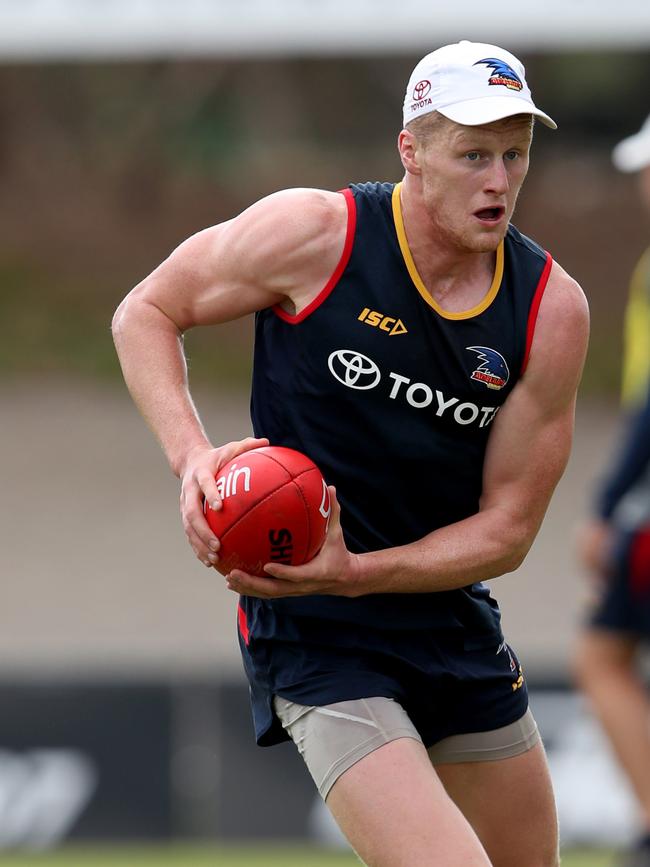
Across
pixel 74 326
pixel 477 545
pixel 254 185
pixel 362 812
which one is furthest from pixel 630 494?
pixel 254 185

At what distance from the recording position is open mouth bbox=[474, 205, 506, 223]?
14.5ft

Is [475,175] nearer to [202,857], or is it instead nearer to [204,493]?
[204,493]

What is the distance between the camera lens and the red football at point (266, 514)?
4.21 metres

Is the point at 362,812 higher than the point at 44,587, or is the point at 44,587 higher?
the point at 362,812

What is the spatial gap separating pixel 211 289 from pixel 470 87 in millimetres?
891

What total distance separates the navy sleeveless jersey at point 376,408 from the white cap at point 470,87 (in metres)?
0.35

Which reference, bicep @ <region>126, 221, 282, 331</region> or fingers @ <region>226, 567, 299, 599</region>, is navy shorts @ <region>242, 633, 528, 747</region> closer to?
fingers @ <region>226, 567, 299, 599</region>

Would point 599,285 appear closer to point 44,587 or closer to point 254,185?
point 254,185

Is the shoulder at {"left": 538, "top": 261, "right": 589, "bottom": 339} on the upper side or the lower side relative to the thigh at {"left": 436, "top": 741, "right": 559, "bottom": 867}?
upper

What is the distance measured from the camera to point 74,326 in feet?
77.7

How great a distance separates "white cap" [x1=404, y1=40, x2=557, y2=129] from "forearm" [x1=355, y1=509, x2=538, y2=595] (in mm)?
1093

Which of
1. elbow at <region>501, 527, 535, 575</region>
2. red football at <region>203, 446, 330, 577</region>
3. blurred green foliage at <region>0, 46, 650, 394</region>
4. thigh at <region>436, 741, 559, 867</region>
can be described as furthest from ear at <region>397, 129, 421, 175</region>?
blurred green foliage at <region>0, 46, 650, 394</region>

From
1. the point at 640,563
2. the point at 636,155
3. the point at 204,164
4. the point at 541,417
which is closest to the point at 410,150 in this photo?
the point at 541,417

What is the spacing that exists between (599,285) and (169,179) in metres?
6.70
